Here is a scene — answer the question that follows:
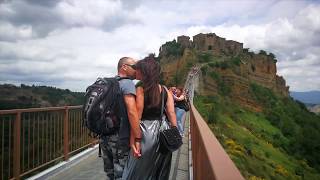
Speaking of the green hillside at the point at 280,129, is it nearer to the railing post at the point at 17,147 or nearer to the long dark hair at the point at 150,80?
the railing post at the point at 17,147

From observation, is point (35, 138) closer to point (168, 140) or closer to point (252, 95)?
point (168, 140)

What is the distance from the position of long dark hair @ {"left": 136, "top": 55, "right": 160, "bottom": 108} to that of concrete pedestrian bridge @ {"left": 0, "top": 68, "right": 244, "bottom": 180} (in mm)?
561

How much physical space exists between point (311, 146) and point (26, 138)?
231 feet

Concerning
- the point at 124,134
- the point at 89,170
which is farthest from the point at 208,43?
the point at 124,134

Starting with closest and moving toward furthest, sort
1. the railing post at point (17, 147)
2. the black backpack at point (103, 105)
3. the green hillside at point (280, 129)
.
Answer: the black backpack at point (103, 105), the railing post at point (17, 147), the green hillside at point (280, 129)

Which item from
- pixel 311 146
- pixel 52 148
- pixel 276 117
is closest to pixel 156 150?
pixel 52 148

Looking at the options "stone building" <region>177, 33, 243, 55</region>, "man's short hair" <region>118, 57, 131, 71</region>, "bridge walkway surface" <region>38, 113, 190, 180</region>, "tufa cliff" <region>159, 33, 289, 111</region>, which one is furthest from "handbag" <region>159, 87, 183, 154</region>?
"stone building" <region>177, 33, 243, 55</region>

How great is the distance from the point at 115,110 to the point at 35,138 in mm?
3169

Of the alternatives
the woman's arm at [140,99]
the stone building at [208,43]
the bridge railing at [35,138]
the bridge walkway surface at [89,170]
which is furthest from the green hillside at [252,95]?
the woman's arm at [140,99]

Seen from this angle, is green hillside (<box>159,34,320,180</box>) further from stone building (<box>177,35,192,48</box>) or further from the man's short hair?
the man's short hair

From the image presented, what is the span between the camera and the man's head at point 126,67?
5.13 m

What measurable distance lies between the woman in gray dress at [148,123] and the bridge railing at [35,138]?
104 inches

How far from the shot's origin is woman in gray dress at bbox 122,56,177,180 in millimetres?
4688

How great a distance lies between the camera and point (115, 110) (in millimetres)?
5219
